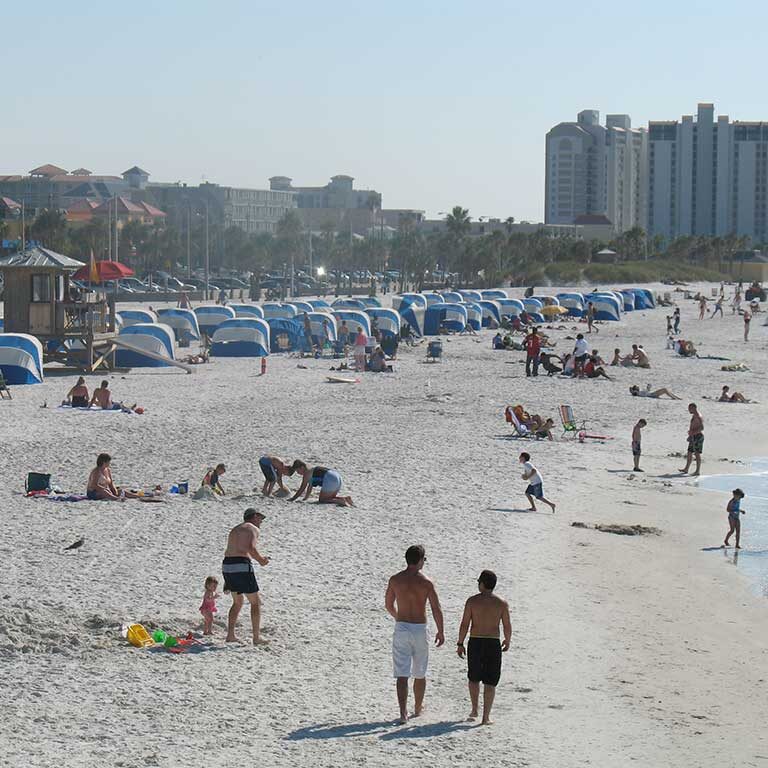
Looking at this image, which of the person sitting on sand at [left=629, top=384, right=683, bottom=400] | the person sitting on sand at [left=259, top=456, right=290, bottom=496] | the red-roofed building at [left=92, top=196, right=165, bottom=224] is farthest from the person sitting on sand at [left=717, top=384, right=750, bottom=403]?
the red-roofed building at [left=92, top=196, right=165, bottom=224]

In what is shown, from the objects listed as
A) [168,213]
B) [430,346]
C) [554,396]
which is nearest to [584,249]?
[168,213]

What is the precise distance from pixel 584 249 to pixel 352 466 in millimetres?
96075

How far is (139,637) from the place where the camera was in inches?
412

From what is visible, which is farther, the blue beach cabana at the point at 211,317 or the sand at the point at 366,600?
the blue beach cabana at the point at 211,317

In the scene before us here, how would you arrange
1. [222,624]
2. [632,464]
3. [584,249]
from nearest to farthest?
[222,624] < [632,464] < [584,249]

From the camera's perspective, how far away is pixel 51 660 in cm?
993

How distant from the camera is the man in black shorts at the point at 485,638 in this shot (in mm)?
8766

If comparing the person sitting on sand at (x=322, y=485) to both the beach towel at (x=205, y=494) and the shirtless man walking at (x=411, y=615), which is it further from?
the shirtless man walking at (x=411, y=615)

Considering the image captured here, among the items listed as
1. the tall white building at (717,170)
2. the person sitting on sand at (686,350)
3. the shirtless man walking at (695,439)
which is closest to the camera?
the shirtless man walking at (695,439)

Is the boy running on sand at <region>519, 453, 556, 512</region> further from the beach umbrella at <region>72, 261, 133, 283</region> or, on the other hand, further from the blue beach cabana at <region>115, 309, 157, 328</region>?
the blue beach cabana at <region>115, 309, 157, 328</region>

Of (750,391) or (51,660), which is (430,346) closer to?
(750,391)

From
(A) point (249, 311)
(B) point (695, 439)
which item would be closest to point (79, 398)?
(B) point (695, 439)

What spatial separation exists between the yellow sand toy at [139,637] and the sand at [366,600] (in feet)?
0.32

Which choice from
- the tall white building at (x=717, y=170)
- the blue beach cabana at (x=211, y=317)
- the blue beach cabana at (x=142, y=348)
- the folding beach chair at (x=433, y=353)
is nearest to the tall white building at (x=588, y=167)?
the tall white building at (x=717, y=170)
